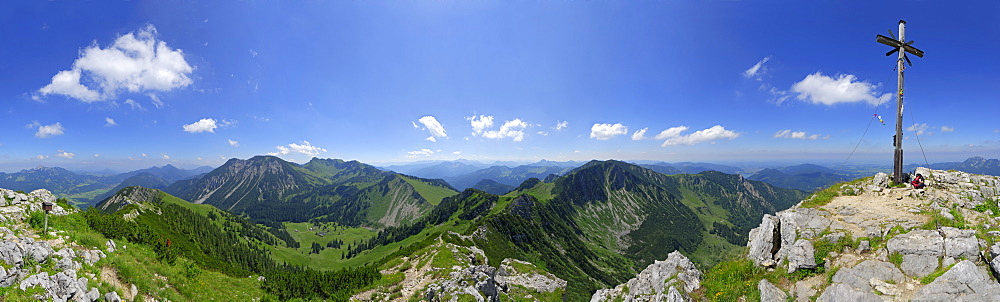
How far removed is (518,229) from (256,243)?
157406 millimetres

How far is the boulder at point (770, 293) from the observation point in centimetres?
1312

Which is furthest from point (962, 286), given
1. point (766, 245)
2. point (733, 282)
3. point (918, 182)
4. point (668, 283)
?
point (918, 182)

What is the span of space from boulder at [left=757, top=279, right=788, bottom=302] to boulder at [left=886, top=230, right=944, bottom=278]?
13.3 feet

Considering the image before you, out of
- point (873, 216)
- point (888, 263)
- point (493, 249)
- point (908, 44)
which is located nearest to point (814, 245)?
point (888, 263)

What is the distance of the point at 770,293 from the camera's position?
13422 millimetres

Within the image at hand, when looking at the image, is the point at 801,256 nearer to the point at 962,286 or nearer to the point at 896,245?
the point at 896,245

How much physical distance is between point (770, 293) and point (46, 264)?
3519cm

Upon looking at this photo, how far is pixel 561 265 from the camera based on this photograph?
182m

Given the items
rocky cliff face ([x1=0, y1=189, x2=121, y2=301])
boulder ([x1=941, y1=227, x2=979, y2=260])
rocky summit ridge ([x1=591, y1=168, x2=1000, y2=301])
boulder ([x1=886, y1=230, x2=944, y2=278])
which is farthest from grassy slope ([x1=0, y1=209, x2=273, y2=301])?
boulder ([x1=941, y1=227, x2=979, y2=260])

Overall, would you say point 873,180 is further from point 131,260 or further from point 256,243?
point 256,243

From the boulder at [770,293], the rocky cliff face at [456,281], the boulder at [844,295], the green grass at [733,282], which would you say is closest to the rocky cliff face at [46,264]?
the rocky cliff face at [456,281]

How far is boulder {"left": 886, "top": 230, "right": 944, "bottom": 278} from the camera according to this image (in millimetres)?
11641

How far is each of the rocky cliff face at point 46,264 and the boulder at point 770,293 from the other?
31.8m

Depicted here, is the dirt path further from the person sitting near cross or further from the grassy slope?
the grassy slope
